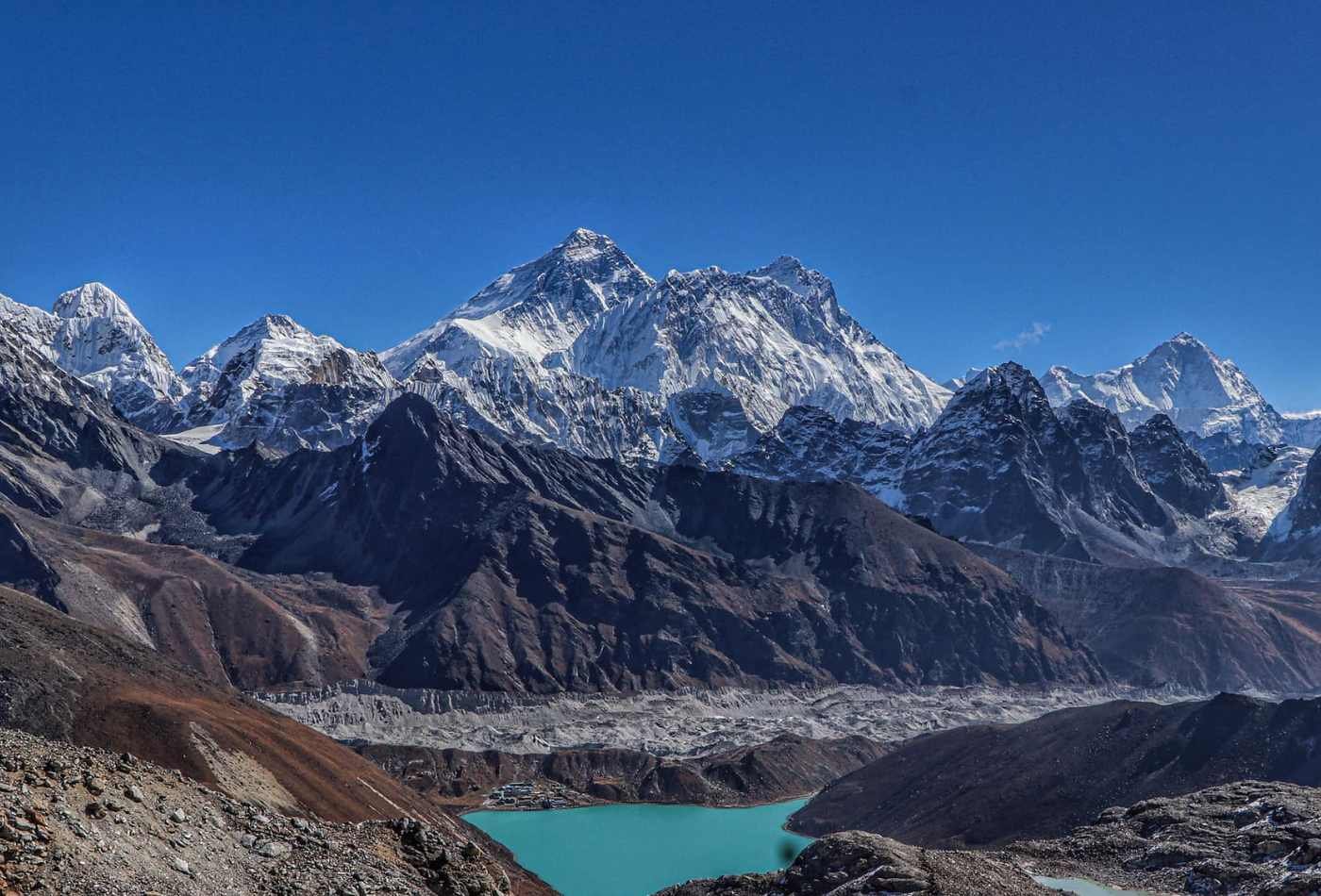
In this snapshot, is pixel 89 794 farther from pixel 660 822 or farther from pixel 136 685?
pixel 660 822

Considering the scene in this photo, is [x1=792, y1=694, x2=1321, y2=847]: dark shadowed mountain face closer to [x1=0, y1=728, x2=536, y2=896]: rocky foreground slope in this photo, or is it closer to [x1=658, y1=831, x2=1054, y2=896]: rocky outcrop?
[x1=658, y1=831, x2=1054, y2=896]: rocky outcrop

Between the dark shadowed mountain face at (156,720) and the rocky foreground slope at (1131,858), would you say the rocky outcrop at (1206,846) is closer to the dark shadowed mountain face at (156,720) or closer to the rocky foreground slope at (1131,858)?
the rocky foreground slope at (1131,858)

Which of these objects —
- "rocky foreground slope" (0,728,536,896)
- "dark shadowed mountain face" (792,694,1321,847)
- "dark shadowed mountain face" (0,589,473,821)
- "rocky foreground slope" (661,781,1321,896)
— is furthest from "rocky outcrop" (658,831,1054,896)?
"dark shadowed mountain face" (792,694,1321,847)

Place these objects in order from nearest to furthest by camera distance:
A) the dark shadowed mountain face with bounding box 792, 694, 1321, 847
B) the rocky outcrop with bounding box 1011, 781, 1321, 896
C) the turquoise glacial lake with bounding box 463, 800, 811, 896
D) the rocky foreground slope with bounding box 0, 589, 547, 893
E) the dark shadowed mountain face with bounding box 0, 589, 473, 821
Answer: the rocky foreground slope with bounding box 0, 589, 547, 893 → the rocky outcrop with bounding box 1011, 781, 1321, 896 → the dark shadowed mountain face with bounding box 0, 589, 473, 821 → the dark shadowed mountain face with bounding box 792, 694, 1321, 847 → the turquoise glacial lake with bounding box 463, 800, 811, 896

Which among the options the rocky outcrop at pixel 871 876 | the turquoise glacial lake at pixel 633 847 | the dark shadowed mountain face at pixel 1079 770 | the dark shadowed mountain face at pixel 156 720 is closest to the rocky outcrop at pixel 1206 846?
the rocky outcrop at pixel 871 876

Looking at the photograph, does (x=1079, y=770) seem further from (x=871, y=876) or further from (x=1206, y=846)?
(x=871, y=876)

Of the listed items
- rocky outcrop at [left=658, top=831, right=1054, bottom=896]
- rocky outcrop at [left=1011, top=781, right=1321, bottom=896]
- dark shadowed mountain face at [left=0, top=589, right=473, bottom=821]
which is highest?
dark shadowed mountain face at [left=0, top=589, right=473, bottom=821]
